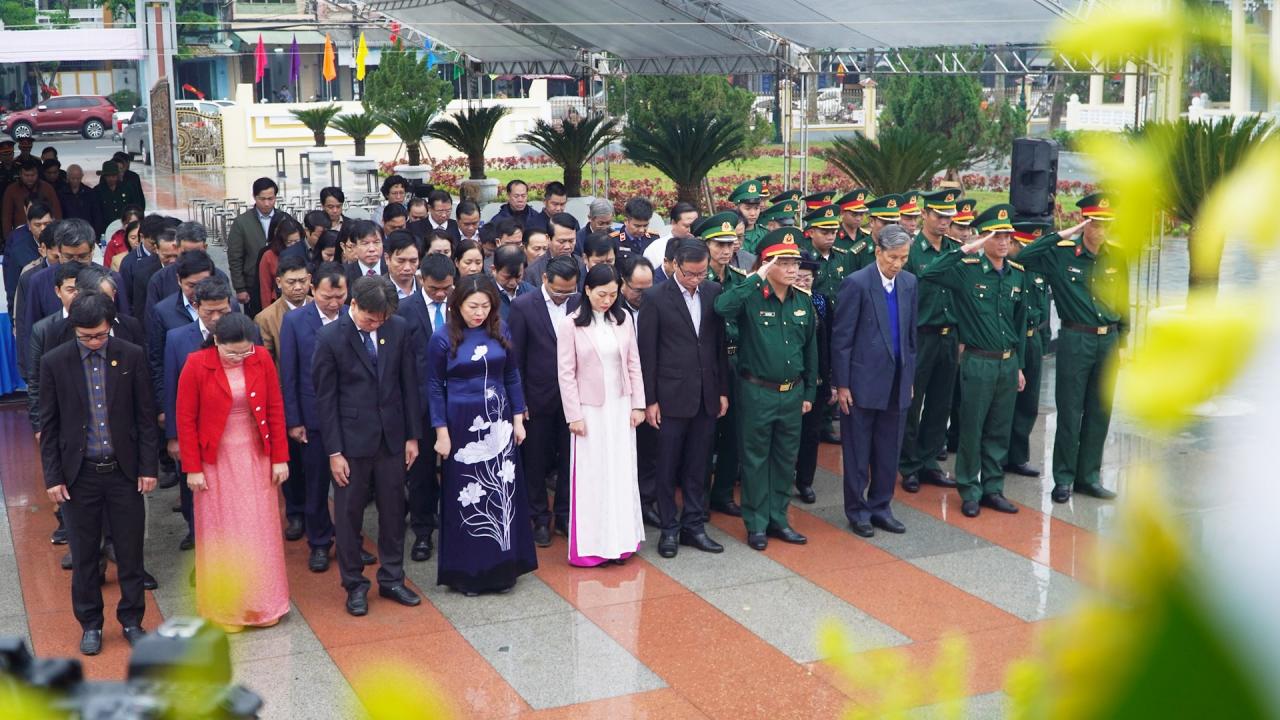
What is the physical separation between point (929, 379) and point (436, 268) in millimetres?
2842


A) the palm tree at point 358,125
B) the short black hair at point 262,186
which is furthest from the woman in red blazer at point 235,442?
the palm tree at point 358,125

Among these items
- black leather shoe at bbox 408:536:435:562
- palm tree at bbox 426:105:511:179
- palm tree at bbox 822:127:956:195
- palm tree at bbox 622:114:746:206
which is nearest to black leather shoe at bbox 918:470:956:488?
black leather shoe at bbox 408:536:435:562

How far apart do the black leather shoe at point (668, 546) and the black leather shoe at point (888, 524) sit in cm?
106

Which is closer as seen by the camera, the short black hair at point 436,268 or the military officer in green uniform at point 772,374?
the military officer in green uniform at point 772,374

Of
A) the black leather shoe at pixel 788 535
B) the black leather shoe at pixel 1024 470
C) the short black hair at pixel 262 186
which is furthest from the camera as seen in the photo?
the short black hair at pixel 262 186

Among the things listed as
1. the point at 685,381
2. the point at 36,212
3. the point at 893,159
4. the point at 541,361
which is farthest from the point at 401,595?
the point at 893,159

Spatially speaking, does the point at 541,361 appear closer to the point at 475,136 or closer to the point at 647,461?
the point at 647,461

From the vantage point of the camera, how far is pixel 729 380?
22.7 feet

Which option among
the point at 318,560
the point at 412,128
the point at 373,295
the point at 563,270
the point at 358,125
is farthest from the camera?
the point at 358,125

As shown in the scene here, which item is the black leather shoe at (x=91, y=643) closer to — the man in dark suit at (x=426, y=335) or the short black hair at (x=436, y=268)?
the man in dark suit at (x=426, y=335)

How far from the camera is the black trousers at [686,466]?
260 inches

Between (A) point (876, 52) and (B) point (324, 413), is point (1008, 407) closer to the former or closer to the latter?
(B) point (324, 413)

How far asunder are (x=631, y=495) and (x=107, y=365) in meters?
2.35

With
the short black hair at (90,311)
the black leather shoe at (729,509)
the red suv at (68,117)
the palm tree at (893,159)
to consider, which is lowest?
the black leather shoe at (729,509)
